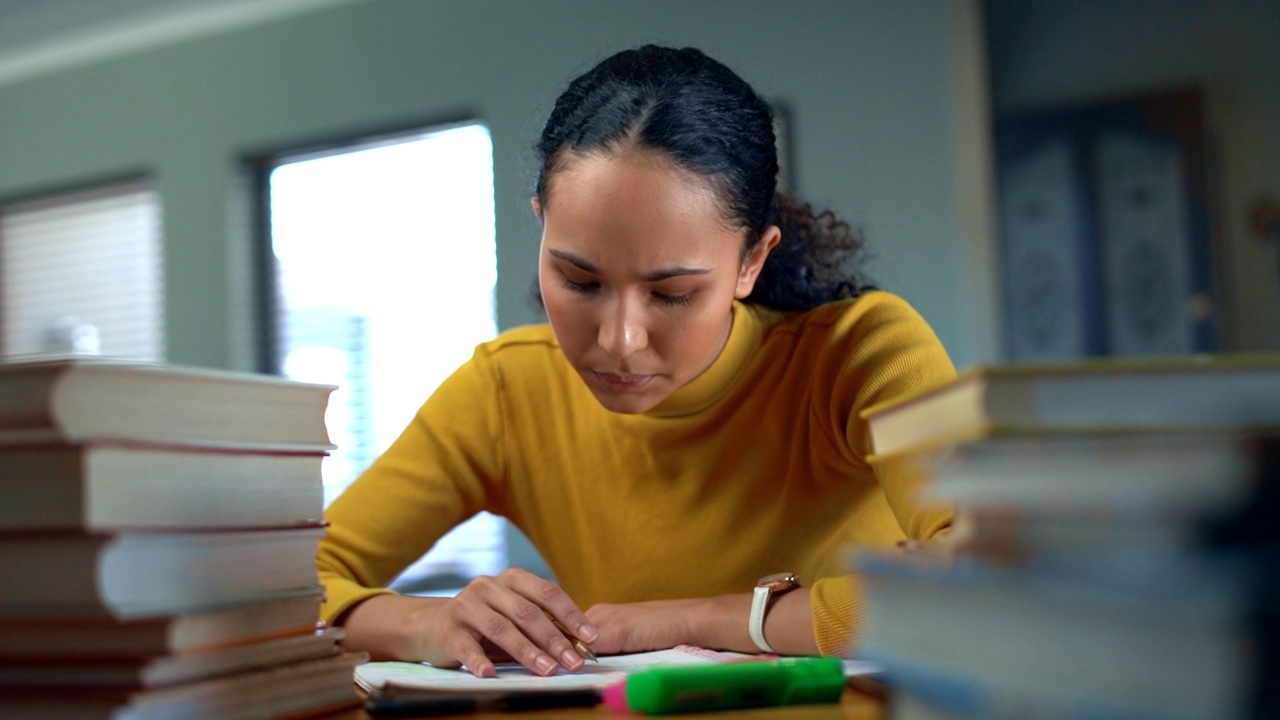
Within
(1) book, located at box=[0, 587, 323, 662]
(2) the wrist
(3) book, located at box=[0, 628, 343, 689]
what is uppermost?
(1) book, located at box=[0, 587, 323, 662]

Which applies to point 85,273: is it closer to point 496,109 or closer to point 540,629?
point 496,109

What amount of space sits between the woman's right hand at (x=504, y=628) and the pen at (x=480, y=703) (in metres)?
0.17

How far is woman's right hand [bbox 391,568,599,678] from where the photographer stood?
870 millimetres

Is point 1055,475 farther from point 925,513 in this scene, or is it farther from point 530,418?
point 530,418

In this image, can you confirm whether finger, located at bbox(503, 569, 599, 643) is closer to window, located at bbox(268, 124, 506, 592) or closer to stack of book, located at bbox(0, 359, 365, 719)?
stack of book, located at bbox(0, 359, 365, 719)

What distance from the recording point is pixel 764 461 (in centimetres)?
137

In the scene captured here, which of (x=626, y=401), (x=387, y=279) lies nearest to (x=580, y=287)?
(x=626, y=401)

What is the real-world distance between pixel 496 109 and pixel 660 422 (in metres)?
3.11

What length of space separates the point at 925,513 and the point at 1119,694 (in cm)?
68

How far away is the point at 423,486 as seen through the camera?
4.72 feet

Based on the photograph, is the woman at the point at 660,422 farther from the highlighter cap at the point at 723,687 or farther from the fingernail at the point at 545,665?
the highlighter cap at the point at 723,687

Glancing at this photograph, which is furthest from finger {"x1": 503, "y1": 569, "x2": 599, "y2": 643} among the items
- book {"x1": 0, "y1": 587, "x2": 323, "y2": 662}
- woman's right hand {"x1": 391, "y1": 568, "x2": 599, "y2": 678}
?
book {"x1": 0, "y1": 587, "x2": 323, "y2": 662}

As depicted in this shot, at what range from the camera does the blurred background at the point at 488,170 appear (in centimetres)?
318

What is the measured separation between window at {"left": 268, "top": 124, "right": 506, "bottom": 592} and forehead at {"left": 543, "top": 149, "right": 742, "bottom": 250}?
3141 mm
